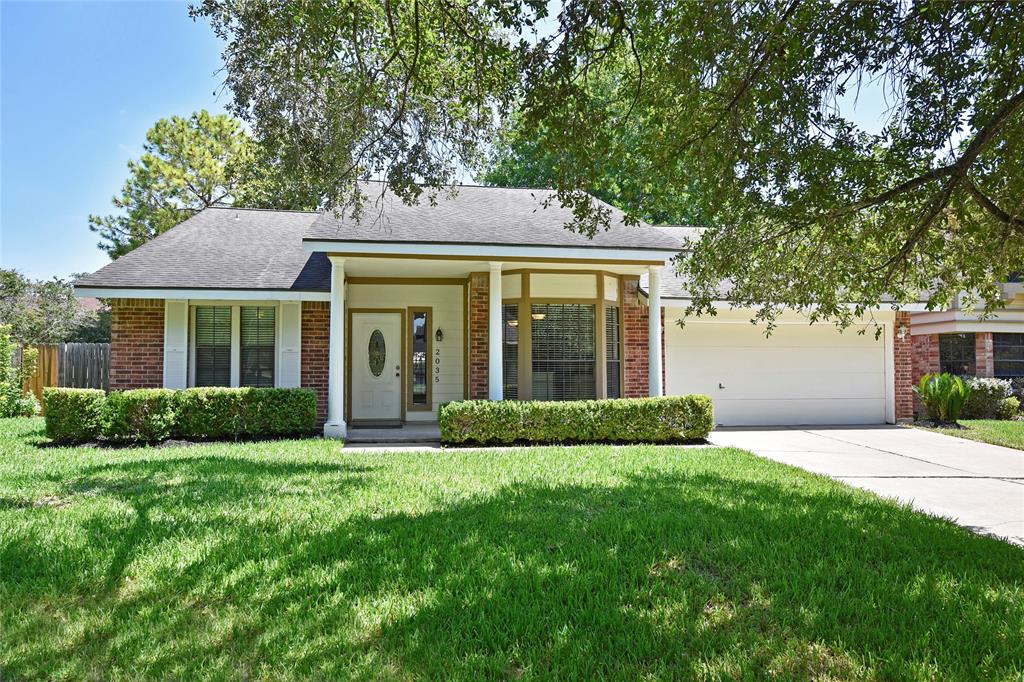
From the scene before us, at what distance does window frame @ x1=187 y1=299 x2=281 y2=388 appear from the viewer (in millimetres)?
11688

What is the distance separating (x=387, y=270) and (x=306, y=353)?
2.23 meters

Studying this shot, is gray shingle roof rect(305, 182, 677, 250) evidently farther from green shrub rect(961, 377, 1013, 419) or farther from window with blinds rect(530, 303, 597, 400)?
green shrub rect(961, 377, 1013, 419)

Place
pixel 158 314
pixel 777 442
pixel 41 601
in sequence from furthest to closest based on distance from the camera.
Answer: pixel 158 314
pixel 777 442
pixel 41 601

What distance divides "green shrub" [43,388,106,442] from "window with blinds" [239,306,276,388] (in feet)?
8.89

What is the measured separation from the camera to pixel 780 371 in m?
13.6

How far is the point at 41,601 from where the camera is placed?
3.52m

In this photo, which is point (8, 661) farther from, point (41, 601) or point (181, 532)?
point (181, 532)

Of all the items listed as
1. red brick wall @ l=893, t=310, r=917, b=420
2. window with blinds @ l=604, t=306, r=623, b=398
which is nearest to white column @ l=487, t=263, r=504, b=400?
window with blinds @ l=604, t=306, r=623, b=398

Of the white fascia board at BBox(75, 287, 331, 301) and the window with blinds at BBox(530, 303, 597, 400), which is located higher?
the white fascia board at BBox(75, 287, 331, 301)

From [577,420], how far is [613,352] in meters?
2.48

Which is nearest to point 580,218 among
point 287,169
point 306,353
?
point 287,169

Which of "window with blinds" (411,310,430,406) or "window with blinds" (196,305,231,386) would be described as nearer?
"window with blinds" (196,305,231,386)

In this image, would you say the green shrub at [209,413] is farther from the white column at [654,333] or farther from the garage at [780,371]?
the garage at [780,371]

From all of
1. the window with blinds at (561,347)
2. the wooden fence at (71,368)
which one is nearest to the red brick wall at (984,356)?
the window with blinds at (561,347)
